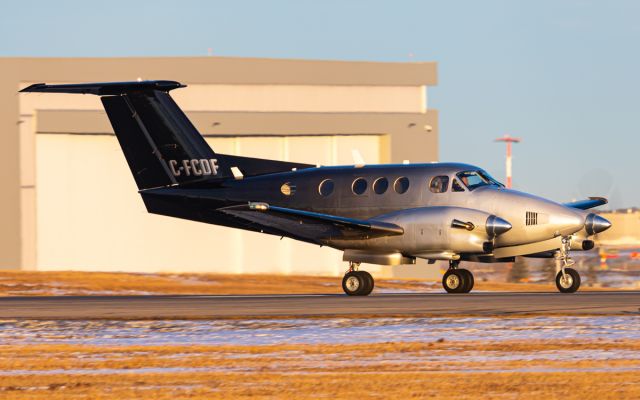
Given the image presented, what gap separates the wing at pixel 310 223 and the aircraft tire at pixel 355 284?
37.3 inches

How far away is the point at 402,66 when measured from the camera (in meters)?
55.7

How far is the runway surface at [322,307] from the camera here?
64.6ft

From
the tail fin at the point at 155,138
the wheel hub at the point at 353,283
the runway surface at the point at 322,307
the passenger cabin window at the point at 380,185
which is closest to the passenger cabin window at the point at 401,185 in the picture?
the passenger cabin window at the point at 380,185

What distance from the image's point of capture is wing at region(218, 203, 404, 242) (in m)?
26.3

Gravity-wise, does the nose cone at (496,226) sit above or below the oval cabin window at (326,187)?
below

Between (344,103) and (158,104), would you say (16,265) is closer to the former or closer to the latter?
(344,103)

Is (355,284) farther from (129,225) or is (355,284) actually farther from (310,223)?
(129,225)

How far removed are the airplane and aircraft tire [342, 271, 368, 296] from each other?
0.02 metres

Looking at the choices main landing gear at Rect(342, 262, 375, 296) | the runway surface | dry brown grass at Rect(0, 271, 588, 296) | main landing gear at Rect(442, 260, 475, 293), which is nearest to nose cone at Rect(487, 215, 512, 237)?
main landing gear at Rect(442, 260, 475, 293)

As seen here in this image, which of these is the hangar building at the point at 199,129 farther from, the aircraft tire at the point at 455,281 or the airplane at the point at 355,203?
the aircraft tire at the point at 455,281

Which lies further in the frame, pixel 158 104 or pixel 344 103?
pixel 344 103

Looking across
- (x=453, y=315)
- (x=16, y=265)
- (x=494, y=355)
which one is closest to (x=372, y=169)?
(x=453, y=315)

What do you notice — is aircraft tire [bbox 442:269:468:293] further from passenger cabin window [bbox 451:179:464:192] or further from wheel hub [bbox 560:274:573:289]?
wheel hub [bbox 560:274:573:289]

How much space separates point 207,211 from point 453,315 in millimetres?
11320
